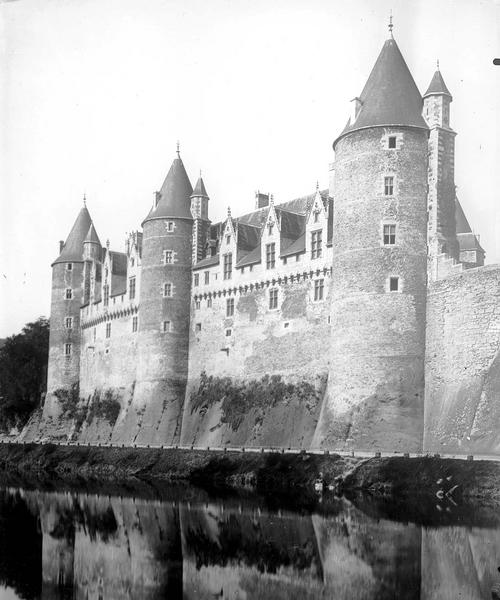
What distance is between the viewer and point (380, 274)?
40344 mm

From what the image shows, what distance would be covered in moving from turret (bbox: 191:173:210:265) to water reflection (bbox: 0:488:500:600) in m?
26.6

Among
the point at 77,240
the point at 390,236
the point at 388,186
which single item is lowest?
the point at 390,236

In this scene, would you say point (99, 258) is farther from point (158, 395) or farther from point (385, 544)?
point (385, 544)

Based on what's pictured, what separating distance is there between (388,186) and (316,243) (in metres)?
7.04

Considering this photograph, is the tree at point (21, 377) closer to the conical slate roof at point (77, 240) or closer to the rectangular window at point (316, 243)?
the conical slate roof at point (77, 240)

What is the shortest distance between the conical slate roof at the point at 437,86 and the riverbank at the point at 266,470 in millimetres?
16998

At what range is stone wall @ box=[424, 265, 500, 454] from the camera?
35.6m

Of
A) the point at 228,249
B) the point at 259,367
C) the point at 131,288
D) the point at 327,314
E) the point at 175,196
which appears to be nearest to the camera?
the point at 327,314

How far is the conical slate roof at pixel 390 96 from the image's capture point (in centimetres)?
4131

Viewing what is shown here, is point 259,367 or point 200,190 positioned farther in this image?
point 200,190

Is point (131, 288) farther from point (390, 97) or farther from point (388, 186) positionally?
point (390, 97)

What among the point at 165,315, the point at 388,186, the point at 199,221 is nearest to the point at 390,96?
the point at 388,186

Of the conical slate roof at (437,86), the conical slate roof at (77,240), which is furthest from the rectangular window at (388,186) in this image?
the conical slate roof at (77,240)

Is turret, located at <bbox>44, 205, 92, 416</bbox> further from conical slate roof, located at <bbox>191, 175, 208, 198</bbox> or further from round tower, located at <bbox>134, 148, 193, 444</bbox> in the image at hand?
conical slate roof, located at <bbox>191, 175, 208, 198</bbox>
